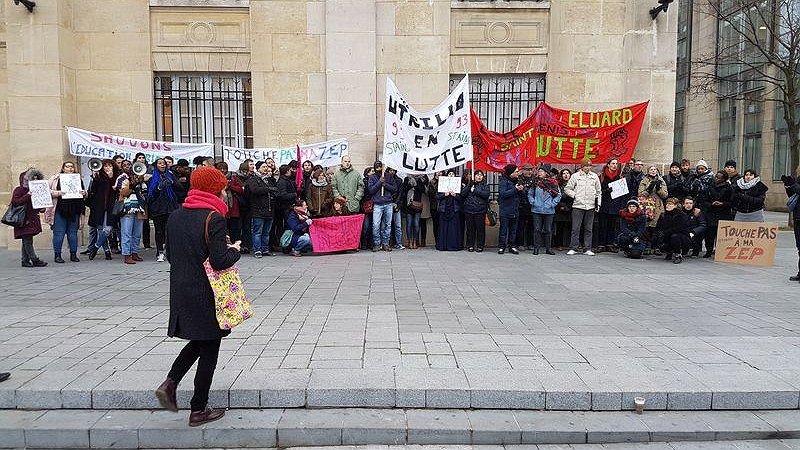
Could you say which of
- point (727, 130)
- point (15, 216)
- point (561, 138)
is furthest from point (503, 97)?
point (727, 130)

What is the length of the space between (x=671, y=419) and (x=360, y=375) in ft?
8.20

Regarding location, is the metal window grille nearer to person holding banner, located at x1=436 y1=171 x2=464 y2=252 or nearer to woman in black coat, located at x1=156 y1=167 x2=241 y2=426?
person holding banner, located at x1=436 y1=171 x2=464 y2=252

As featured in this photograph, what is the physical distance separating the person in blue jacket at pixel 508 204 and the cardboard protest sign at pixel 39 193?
8.69 m

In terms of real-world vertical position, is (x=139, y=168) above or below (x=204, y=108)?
below

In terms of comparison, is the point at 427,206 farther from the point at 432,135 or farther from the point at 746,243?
the point at 746,243

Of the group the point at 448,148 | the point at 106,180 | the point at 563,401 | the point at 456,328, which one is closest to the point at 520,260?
the point at 448,148

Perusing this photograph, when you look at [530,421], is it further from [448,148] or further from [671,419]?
[448,148]

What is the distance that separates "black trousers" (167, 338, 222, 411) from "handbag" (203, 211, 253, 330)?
217 millimetres

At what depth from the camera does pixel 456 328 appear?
237 inches

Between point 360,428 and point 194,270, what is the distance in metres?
1.67

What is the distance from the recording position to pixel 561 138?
482 inches

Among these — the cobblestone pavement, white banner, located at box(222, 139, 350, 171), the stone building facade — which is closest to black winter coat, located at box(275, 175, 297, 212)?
white banner, located at box(222, 139, 350, 171)

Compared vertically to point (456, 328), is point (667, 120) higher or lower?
higher

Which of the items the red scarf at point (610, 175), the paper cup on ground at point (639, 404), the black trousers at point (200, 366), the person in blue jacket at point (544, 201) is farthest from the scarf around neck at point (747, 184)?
the black trousers at point (200, 366)
